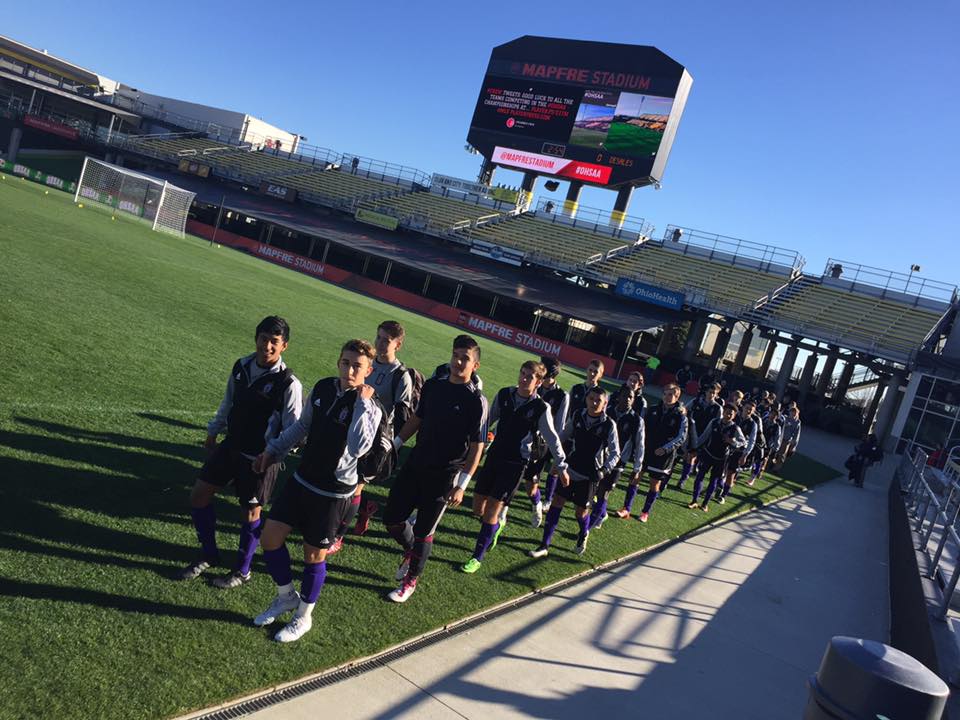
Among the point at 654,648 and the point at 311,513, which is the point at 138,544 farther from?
the point at 654,648

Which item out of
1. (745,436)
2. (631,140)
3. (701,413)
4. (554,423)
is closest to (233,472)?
(554,423)

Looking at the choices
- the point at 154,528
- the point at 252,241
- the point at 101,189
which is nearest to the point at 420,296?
the point at 252,241

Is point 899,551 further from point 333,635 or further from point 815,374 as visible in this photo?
point 815,374

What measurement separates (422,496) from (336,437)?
1283 millimetres

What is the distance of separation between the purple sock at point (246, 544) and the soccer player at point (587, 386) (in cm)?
356

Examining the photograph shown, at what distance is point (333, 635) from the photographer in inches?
172

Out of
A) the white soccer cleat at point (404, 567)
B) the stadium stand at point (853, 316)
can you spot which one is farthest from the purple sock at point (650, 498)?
the stadium stand at point (853, 316)

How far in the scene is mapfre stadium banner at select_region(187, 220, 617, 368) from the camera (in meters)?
32.1

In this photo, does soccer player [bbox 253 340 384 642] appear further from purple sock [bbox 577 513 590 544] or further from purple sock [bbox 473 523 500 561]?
purple sock [bbox 577 513 590 544]

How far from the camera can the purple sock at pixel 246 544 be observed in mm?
4664

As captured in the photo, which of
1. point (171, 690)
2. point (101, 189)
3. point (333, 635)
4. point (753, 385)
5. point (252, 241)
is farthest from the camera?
point (252, 241)

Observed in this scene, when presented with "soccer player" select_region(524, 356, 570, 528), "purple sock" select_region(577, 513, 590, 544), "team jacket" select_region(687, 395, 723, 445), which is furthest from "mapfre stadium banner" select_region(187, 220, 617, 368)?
"purple sock" select_region(577, 513, 590, 544)

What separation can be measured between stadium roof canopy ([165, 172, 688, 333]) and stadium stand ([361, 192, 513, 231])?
1.21 metres

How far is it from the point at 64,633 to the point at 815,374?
3493cm
